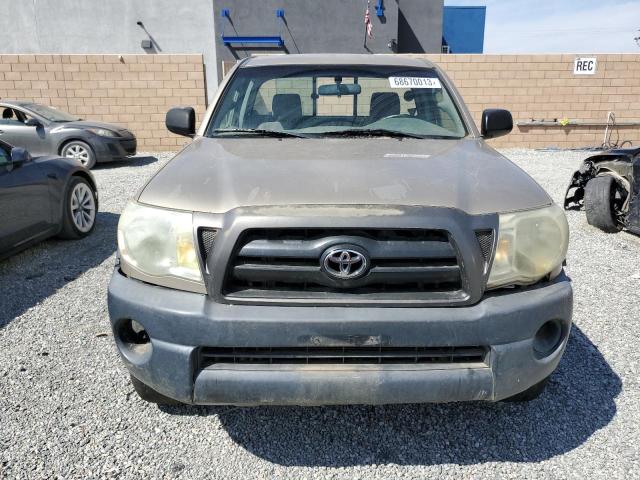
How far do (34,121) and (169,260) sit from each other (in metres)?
9.61

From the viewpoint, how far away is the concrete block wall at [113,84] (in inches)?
496

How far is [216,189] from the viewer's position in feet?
6.79

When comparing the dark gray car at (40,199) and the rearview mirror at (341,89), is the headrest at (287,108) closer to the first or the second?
the rearview mirror at (341,89)

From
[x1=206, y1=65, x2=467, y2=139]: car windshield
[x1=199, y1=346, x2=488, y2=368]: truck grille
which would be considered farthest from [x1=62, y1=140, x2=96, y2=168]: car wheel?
[x1=199, y1=346, x2=488, y2=368]: truck grille

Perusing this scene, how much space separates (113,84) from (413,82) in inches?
451

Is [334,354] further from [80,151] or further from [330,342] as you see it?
[80,151]

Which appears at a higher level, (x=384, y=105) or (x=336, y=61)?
(x=336, y=61)

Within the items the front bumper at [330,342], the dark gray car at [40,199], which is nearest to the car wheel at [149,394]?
the front bumper at [330,342]

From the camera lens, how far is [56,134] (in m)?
9.92

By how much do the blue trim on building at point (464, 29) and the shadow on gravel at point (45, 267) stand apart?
2228 cm

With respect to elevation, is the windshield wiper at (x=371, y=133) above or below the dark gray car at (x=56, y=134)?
above

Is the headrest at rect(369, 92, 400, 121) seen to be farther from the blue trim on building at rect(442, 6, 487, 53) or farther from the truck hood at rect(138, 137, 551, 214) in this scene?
the blue trim on building at rect(442, 6, 487, 53)

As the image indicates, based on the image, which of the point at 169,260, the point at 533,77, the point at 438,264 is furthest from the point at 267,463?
the point at 533,77

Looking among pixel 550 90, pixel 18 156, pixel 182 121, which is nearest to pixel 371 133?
pixel 182 121
